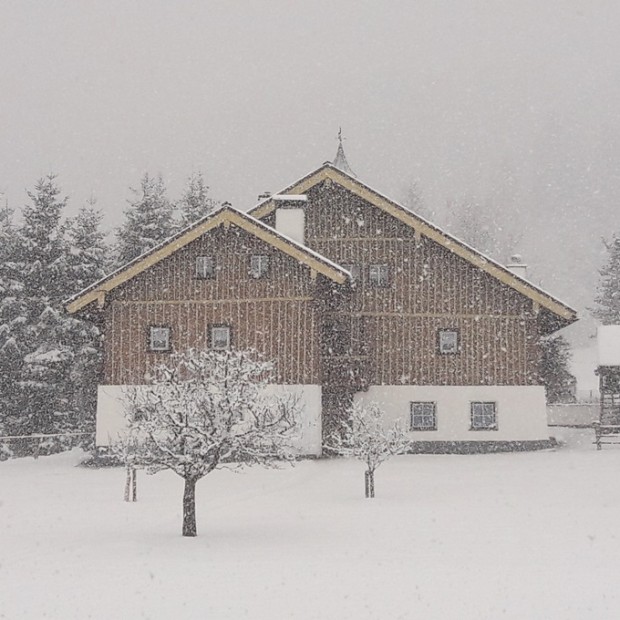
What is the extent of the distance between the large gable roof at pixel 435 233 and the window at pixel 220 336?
5693 mm

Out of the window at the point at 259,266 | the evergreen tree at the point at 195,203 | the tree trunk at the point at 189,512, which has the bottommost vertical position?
the tree trunk at the point at 189,512

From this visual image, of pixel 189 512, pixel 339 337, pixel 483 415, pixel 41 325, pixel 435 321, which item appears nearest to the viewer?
pixel 189 512

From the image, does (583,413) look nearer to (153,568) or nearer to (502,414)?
Result: (502,414)

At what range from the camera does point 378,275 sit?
32875mm

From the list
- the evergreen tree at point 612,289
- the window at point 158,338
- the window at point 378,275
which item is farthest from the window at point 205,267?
the evergreen tree at point 612,289

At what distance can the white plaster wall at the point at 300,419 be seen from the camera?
2934cm

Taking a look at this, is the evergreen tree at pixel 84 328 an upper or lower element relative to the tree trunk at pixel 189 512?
upper

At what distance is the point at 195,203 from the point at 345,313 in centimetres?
1683

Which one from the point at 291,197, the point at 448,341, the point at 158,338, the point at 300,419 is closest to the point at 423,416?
the point at 448,341

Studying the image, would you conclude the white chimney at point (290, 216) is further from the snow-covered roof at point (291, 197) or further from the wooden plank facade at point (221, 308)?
the wooden plank facade at point (221, 308)

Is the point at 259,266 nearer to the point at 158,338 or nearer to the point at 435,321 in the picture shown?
the point at 158,338

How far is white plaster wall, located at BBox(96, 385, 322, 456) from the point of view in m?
29.3

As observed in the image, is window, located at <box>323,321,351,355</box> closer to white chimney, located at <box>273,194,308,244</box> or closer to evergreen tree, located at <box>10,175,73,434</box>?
white chimney, located at <box>273,194,308,244</box>

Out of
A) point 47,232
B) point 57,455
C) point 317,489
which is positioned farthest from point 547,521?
point 47,232
